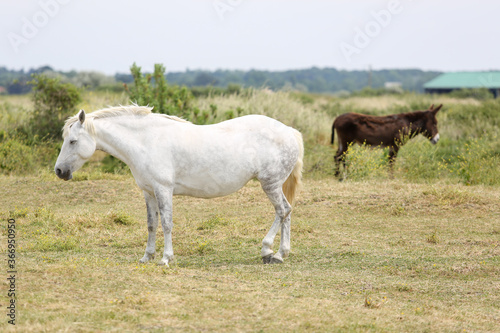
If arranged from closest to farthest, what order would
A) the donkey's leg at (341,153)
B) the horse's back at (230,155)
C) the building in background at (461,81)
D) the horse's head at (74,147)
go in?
the horse's head at (74,147), the horse's back at (230,155), the donkey's leg at (341,153), the building in background at (461,81)

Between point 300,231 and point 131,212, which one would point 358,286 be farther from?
point 131,212

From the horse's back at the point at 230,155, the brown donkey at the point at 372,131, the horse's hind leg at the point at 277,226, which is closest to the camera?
the horse's back at the point at 230,155

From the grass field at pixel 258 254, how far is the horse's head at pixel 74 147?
106 cm

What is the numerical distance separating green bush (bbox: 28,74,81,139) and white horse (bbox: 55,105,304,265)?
9306mm

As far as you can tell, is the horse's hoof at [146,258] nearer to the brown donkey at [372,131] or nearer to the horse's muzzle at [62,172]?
the horse's muzzle at [62,172]

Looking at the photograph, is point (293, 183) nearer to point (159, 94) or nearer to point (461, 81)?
point (159, 94)

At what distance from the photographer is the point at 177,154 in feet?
21.2

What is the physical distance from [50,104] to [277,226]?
10.6m

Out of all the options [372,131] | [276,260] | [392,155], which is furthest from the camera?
[392,155]

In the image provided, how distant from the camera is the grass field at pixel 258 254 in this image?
4703 millimetres

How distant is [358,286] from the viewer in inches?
230

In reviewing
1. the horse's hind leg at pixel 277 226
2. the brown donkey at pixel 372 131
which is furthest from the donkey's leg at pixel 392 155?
the horse's hind leg at pixel 277 226

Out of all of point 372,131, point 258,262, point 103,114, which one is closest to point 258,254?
point 258,262

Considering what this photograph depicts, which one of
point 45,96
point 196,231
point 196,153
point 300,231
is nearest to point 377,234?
point 300,231
